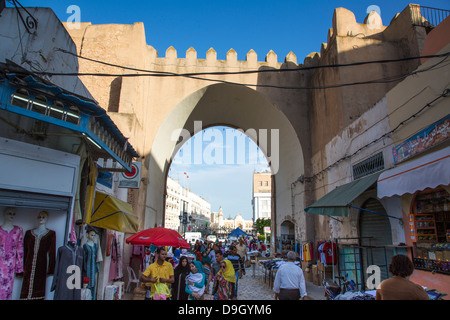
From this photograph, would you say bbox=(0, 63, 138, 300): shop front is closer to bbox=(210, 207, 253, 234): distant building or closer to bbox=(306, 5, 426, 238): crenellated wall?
bbox=(306, 5, 426, 238): crenellated wall

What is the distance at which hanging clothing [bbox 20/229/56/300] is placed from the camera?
4.63 metres

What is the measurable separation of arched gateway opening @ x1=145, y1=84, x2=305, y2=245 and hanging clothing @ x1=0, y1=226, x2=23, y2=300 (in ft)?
24.6

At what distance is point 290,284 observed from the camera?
4590 mm

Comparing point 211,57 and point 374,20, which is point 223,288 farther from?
point 211,57

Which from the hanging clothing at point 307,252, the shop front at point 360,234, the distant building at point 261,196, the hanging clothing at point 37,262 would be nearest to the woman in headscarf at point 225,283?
the hanging clothing at point 37,262

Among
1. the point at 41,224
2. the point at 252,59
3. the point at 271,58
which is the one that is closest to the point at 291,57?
the point at 271,58

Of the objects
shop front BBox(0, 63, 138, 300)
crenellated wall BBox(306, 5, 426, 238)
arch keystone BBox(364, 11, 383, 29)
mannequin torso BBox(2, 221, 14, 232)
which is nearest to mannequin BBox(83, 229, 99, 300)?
shop front BBox(0, 63, 138, 300)

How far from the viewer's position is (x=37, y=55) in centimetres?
604

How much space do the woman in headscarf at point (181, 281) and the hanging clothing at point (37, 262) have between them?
2.06 m

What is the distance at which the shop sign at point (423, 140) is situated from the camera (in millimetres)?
5199

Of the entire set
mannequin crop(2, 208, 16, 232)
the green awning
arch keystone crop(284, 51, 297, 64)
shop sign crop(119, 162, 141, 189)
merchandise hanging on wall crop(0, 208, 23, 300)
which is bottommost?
merchandise hanging on wall crop(0, 208, 23, 300)

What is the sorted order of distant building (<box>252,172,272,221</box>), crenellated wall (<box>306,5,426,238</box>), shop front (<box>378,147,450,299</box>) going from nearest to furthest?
shop front (<box>378,147,450,299</box>) < crenellated wall (<box>306,5,426,238</box>) < distant building (<box>252,172,272,221</box>)

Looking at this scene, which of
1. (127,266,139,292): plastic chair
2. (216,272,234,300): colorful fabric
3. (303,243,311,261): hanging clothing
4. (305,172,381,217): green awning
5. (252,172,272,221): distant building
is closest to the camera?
(216,272,234,300): colorful fabric
